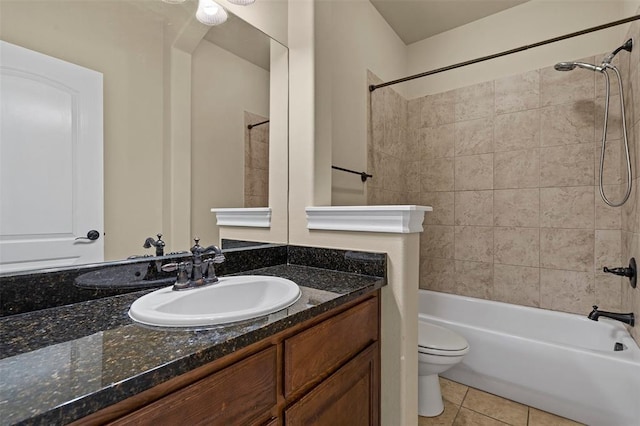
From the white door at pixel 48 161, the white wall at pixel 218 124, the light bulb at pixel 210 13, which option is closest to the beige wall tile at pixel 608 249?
the white wall at pixel 218 124

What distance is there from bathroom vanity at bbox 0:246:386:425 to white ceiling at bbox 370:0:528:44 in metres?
2.10

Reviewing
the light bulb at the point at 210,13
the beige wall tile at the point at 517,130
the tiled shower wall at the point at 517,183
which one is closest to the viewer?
the light bulb at the point at 210,13

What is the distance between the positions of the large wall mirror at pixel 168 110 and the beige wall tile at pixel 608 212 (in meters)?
1.98

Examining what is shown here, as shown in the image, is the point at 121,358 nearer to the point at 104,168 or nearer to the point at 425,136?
the point at 104,168

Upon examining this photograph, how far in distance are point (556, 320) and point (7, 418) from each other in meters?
2.59

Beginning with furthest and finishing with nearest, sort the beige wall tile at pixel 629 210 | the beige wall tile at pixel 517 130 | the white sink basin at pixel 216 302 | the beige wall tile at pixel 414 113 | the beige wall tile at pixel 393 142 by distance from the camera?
the beige wall tile at pixel 414 113 < the beige wall tile at pixel 393 142 < the beige wall tile at pixel 517 130 < the beige wall tile at pixel 629 210 < the white sink basin at pixel 216 302

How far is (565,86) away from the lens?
210 cm

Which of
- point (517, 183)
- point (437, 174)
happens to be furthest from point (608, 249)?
point (437, 174)

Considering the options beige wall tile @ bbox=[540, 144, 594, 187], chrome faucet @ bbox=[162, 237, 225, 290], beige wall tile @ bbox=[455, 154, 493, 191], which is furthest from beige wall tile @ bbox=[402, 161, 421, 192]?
chrome faucet @ bbox=[162, 237, 225, 290]

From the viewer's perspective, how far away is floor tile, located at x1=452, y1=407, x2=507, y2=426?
163 centimetres

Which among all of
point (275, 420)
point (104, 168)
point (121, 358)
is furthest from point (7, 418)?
point (104, 168)

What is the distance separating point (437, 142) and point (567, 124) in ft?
2.79

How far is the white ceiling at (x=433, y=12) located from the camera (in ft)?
7.37

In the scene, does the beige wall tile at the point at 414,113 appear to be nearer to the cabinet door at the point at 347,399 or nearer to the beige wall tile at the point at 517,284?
the beige wall tile at the point at 517,284
